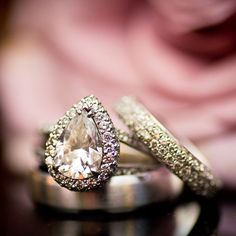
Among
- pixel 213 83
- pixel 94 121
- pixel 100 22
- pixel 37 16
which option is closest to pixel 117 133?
pixel 94 121

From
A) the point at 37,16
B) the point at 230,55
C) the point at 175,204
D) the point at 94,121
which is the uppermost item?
the point at 37,16

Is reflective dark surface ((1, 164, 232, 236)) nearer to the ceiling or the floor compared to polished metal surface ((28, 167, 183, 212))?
nearer to the floor

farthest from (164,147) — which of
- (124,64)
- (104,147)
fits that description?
(124,64)

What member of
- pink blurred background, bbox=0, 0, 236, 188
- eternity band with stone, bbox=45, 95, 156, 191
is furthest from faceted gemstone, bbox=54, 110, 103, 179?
pink blurred background, bbox=0, 0, 236, 188

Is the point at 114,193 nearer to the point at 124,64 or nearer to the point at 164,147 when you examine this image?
the point at 164,147

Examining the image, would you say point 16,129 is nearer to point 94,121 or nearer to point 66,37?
point 66,37

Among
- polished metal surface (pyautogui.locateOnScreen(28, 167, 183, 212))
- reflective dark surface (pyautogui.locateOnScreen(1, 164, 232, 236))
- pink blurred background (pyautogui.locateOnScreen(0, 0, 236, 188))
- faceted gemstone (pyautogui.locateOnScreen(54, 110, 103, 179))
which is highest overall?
pink blurred background (pyautogui.locateOnScreen(0, 0, 236, 188))

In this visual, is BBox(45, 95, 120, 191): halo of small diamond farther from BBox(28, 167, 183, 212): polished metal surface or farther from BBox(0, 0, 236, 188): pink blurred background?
BBox(0, 0, 236, 188): pink blurred background
